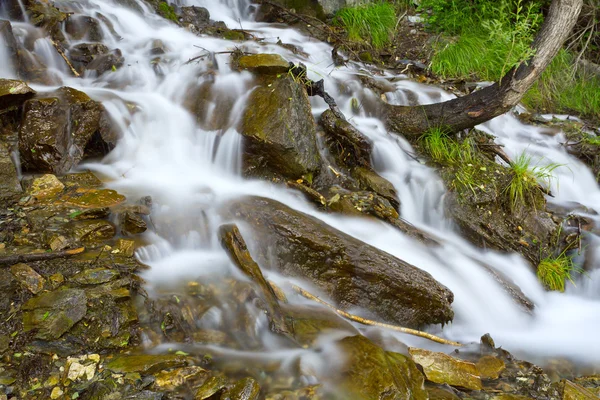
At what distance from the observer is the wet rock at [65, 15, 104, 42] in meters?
6.08

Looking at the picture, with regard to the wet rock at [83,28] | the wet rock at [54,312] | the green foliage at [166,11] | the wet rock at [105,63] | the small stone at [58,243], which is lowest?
the wet rock at [54,312]

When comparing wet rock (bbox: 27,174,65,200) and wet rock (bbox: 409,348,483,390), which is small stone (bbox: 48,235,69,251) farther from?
wet rock (bbox: 409,348,483,390)

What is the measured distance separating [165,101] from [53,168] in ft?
5.79

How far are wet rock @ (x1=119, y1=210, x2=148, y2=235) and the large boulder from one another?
2.98 feet

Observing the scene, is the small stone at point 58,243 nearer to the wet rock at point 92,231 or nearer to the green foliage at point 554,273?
the wet rock at point 92,231

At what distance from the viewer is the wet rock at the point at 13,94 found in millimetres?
4129

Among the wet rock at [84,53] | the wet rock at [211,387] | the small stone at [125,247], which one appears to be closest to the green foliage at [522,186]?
the wet rock at [211,387]

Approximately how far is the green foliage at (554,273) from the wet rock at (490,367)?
1740mm

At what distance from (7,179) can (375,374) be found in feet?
10.9

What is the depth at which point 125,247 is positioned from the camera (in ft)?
10.5

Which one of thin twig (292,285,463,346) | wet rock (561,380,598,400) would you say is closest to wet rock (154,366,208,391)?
thin twig (292,285,463,346)

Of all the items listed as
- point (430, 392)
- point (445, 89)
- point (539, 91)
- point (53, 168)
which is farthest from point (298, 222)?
point (539, 91)

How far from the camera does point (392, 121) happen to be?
5.71 metres

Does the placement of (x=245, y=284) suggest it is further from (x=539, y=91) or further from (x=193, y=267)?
(x=539, y=91)
